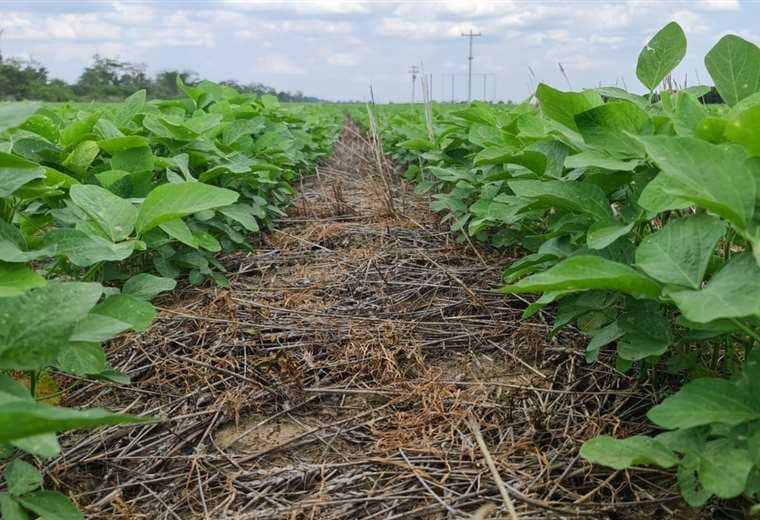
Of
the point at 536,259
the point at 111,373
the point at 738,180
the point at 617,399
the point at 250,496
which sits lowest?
the point at 250,496

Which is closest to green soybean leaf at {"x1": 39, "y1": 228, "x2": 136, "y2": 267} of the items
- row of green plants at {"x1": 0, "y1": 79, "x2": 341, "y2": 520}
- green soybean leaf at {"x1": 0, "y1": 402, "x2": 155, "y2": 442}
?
row of green plants at {"x1": 0, "y1": 79, "x2": 341, "y2": 520}

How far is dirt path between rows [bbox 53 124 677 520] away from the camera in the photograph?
4.26 feet

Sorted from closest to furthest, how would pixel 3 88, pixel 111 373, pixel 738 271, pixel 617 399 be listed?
pixel 738 271, pixel 111 373, pixel 617 399, pixel 3 88

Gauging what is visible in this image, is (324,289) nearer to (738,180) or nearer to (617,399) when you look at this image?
(617,399)

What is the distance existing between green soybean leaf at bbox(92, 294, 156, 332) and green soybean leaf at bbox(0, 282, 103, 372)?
281 mm

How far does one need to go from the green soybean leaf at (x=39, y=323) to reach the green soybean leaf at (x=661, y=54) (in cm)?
134

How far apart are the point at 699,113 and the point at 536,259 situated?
1.58 feet

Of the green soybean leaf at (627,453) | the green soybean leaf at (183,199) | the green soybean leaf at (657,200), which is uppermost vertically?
the green soybean leaf at (657,200)

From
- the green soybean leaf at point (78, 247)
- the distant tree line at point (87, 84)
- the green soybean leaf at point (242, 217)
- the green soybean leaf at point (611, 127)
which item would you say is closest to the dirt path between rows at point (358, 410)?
the green soybean leaf at point (242, 217)

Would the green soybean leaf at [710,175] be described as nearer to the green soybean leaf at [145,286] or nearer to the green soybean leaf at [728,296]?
the green soybean leaf at [728,296]

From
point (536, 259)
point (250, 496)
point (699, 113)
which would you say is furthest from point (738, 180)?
point (250, 496)

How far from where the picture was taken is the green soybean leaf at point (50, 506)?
3.43 feet

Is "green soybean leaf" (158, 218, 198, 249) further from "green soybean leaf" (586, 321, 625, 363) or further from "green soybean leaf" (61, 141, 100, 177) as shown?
"green soybean leaf" (586, 321, 625, 363)

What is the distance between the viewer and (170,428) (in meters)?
1.58
